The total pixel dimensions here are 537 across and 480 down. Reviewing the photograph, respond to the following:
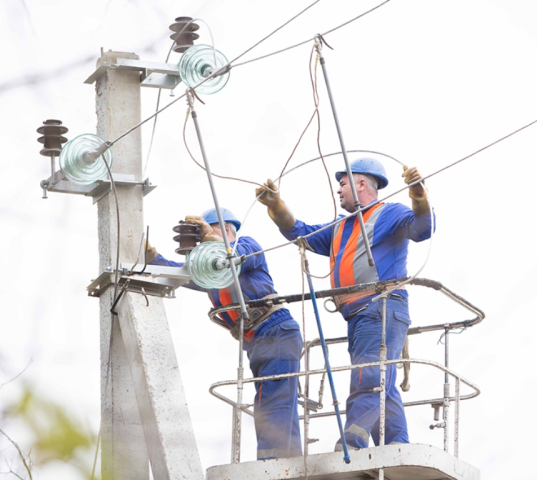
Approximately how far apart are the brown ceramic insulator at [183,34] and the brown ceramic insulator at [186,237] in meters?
1.33

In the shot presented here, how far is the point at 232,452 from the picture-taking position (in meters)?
6.50

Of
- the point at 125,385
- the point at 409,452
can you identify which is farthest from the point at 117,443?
the point at 409,452

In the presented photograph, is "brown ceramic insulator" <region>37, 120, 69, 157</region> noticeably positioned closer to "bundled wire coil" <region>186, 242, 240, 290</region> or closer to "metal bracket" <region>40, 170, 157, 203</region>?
"metal bracket" <region>40, 170, 157, 203</region>

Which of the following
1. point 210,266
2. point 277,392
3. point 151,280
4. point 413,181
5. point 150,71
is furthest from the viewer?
point 150,71

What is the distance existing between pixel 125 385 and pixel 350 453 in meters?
1.57

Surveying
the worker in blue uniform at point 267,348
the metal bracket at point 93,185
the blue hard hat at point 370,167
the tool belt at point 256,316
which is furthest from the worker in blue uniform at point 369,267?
the metal bracket at point 93,185

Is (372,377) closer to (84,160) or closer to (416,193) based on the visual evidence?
(416,193)

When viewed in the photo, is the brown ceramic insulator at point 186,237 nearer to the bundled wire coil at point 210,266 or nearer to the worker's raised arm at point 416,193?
the bundled wire coil at point 210,266

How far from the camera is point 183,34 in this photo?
704 centimetres

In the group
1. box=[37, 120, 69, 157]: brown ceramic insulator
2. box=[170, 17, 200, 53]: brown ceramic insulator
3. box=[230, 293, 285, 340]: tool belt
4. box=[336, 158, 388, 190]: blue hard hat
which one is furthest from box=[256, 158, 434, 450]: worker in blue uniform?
box=[37, 120, 69, 157]: brown ceramic insulator

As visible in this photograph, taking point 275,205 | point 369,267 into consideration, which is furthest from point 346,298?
point 275,205

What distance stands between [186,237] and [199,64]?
120 centimetres

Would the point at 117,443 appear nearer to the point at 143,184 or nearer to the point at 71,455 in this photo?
the point at 143,184

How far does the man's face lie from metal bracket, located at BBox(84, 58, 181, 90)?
146cm
